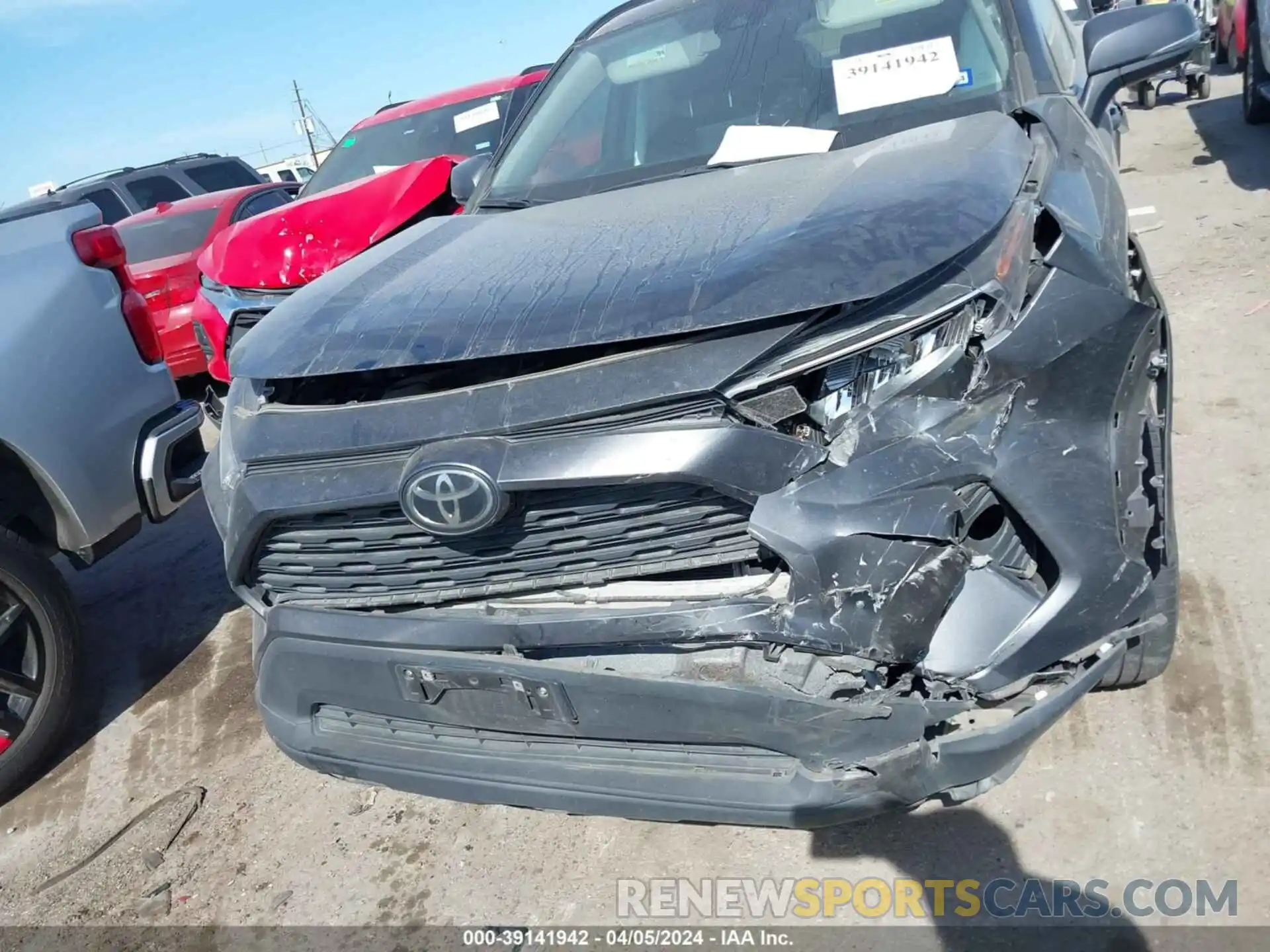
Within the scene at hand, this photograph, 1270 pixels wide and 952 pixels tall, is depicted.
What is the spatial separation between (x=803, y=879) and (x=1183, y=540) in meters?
1.66

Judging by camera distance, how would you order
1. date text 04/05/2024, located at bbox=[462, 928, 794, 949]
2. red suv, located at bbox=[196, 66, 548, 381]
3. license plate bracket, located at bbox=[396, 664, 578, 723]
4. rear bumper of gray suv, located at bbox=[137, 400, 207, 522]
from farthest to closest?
red suv, located at bbox=[196, 66, 548, 381] < rear bumper of gray suv, located at bbox=[137, 400, 207, 522] < date text 04/05/2024, located at bbox=[462, 928, 794, 949] < license plate bracket, located at bbox=[396, 664, 578, 723]

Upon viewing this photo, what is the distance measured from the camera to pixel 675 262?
6.08 ft

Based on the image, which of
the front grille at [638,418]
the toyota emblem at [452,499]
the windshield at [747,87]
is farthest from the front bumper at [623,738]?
the windshield at [747,87]

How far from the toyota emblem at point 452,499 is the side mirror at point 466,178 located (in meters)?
1.94

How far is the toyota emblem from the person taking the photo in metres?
1.65

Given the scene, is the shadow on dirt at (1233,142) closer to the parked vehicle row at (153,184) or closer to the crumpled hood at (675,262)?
the crumpled hood at (675,262)

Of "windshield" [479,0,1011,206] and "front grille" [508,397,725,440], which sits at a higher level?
"windshield" [479,0,1011,206]

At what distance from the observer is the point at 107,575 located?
4.32m

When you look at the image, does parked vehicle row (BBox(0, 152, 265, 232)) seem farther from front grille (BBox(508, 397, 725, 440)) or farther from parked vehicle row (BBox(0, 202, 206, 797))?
front grille (BBox(508, 397, 725, 440))

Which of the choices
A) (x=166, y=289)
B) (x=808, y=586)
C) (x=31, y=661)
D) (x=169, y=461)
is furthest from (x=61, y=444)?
(x=166, y=289)

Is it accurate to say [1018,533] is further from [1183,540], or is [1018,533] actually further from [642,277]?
[1183,540]

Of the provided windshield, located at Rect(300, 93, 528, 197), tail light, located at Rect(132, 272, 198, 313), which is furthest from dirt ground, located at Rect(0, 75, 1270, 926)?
windshield, located at Rect(300, 93, 528, 197)

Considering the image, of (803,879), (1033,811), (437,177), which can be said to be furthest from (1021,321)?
(437,177)

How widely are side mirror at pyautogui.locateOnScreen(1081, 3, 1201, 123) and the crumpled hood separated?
0.70 meters
